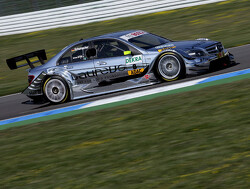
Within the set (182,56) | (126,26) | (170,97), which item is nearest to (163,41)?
(182,56)

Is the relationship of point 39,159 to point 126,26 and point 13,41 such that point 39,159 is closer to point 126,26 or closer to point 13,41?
point 126,26

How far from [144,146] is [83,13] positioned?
16.5 meters

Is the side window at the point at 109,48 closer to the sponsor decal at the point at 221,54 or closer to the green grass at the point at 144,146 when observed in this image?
the green grass at the point at 144,146

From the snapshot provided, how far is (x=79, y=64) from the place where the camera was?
1000 cm

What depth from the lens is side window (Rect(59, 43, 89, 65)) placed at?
10.0m

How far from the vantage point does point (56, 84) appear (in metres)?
10.1

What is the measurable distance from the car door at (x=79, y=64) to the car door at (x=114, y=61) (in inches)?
7.3

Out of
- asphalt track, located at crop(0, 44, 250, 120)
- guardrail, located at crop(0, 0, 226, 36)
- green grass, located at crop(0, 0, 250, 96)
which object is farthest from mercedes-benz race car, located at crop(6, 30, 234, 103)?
guardrail, located at crop(0, 0, 226, 36)

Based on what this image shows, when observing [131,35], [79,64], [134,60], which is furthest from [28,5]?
[134,60]

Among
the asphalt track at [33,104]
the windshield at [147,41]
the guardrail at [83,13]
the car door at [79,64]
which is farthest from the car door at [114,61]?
the guardrail at [83,13]

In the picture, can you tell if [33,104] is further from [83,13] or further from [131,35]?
[83,13]

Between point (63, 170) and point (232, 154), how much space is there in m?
2.22

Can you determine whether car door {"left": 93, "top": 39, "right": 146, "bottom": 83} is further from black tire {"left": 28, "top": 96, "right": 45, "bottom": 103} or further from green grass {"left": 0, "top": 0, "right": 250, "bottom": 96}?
green grass {"left": 0, "top": 0, "right": 250, "bottom": 96}

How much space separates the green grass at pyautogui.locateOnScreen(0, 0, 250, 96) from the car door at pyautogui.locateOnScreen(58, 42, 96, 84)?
5.00 metres
